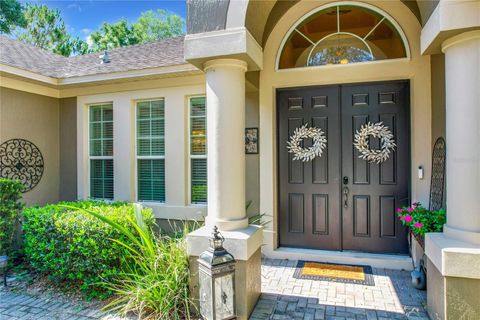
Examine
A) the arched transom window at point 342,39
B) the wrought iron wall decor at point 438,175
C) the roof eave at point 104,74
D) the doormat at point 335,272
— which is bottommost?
the doormat at point 335,272

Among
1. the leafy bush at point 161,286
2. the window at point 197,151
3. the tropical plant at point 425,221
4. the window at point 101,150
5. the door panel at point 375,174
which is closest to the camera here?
the leafy bush at point 161,286

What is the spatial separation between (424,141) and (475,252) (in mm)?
2014

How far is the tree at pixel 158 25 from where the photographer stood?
24902mm

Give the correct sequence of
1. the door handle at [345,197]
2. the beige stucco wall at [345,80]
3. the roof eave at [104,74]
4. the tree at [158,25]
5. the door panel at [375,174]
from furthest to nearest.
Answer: the tree at [158,25] < the roof eave at [104,74] < the door handle at [345,197] < the door panel at [375,174] < the beige stucco wall at [345,80]

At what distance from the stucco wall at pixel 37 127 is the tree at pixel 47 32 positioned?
713 inches

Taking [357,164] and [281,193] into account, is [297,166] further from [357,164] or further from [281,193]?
[357,164]

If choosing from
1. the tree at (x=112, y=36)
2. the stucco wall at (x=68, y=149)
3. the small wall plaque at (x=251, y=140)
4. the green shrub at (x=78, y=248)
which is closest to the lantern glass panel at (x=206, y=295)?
the green shrub at (x=78, y=248)

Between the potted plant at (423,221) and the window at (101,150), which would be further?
the window at (101,150)

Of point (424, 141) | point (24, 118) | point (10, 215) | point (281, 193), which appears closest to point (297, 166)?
point (281, 193)

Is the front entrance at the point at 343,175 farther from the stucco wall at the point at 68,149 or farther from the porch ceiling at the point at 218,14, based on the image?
the stucco wall at the point at 68,149

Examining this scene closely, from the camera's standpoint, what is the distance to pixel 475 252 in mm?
2523

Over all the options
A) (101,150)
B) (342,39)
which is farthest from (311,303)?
(101,150)

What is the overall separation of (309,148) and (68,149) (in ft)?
17.3

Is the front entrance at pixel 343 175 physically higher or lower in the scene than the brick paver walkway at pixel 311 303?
higher
